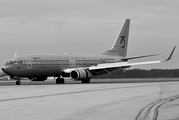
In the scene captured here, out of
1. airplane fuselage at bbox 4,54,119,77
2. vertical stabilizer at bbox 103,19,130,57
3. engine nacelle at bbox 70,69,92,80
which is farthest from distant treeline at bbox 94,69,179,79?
engine nacelle at bbox 70,69,92,80

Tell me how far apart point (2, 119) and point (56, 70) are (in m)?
41.4

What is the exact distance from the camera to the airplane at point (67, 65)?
1981 inches

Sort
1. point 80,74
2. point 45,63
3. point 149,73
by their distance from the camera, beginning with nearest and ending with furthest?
point 45,63, point 80,74, point 149,73

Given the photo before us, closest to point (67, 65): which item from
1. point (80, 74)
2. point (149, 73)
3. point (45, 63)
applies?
point (80, 74)

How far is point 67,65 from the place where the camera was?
184ft

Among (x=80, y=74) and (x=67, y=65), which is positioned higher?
(x=67, y=65)

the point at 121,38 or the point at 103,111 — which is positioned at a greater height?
the point at 121,38

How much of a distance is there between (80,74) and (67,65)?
3671 millimetres

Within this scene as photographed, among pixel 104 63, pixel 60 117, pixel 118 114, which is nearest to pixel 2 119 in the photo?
pixel 60 117

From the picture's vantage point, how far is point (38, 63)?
51812 mm

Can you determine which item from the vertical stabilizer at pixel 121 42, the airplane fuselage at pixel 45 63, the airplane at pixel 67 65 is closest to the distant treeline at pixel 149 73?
the vertical stabilizer at pixel 121 42

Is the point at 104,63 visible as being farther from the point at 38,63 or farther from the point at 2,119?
the point at 2,119

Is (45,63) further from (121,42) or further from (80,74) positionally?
(121,42)

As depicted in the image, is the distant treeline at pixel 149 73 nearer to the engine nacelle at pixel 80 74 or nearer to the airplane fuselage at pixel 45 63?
the airplane fuselage at pixel 45 63
